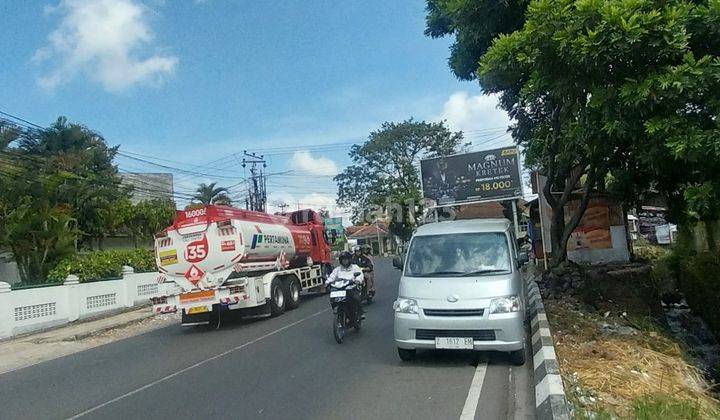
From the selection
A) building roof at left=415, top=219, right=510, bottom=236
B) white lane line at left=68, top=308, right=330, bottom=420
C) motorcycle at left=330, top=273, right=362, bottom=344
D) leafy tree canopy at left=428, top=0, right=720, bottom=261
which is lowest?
white lane line at left=68, top=308, right=330, bottom=420

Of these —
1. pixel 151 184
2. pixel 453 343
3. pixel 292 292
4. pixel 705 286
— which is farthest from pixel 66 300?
pixel 151 184

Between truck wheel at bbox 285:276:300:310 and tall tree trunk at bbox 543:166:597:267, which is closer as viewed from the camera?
tall tree trunk at bbox 543:166:597:267

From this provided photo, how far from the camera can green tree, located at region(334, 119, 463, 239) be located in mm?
49359

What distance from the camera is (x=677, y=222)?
44.0ft

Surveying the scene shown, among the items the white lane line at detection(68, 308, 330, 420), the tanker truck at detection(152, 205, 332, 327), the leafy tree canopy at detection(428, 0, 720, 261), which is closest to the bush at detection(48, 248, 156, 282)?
the tanker truck at detection(152, 205, 332, 327)

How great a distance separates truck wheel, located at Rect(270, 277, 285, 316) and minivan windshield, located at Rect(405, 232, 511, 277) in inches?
259

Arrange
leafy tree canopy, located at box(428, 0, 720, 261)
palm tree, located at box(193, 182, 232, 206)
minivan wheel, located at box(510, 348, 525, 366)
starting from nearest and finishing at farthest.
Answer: leafy tree canopy, located at box(428, 0, 720, 261) < minivan wheel, located at box(510, 348, 525, 366) < palm tree, located at box(193, 182, 232, 206)

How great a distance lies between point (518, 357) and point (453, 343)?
0.94m

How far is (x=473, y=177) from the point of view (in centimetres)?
2766

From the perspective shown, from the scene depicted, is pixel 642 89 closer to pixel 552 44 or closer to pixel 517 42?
pixel 552 44

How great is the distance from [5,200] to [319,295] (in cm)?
1067

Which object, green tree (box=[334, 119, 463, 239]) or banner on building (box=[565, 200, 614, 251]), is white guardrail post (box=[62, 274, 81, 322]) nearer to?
banner on building (box=[565, 200, 614, 251])

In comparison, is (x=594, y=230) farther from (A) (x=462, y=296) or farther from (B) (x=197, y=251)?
(A) (x=462, y=296)

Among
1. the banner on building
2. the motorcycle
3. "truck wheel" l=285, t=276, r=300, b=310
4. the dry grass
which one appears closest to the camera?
the dry grass
